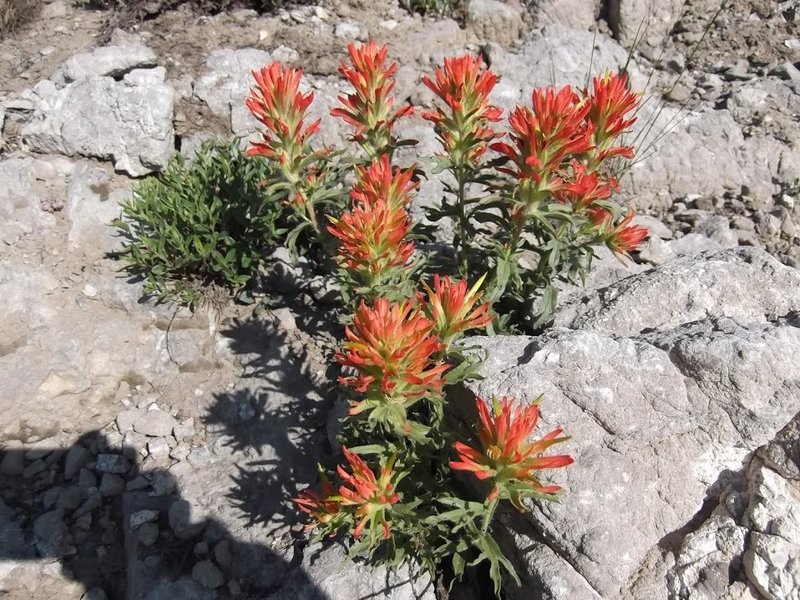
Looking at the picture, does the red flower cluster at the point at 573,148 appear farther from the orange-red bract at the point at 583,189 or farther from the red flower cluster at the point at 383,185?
the red flower cluster at the point at 383,185

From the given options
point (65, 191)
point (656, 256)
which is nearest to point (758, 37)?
point (656, 256)

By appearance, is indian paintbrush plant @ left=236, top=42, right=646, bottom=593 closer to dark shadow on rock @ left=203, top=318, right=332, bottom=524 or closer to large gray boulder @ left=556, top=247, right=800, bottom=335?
large gray boulder @ left=556, top=247, right=800, bottom=335

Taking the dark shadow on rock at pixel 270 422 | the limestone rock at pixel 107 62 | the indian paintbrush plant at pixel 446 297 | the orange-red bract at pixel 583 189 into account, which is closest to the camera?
the indian paintbrush plant at pixel 446 297

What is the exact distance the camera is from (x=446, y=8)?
221 inches

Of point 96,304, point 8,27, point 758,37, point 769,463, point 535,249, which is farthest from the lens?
point 758,37

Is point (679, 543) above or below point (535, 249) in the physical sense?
below

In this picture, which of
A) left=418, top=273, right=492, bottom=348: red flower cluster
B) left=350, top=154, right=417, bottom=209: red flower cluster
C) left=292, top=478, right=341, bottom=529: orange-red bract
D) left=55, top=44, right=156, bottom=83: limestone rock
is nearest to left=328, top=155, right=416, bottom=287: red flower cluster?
left=350, top=154, right=417, bottom=209: red flower cluster

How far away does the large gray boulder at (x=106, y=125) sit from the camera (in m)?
4.35

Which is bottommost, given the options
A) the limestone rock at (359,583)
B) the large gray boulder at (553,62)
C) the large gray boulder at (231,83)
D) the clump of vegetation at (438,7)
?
the limestone rock at (359,583)

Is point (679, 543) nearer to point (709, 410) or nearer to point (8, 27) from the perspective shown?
point (709, 410)

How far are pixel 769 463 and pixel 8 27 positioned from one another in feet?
20.8

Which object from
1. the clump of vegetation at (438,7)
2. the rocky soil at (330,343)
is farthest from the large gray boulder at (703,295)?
the clump of vegetation at (438,7)

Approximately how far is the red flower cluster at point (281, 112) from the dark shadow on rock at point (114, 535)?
1.81 m

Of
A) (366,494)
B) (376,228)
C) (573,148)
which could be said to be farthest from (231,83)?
(366,494)
